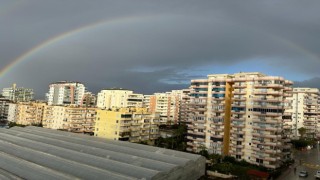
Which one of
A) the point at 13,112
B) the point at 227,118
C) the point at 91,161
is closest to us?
the point at 91,161

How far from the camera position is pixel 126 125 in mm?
44750

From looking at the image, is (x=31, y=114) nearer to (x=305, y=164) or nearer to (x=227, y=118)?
(x=227, y=118)

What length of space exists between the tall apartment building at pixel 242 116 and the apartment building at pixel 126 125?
9747 millimetres

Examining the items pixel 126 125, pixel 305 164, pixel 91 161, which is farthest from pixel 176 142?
pixel 91 161

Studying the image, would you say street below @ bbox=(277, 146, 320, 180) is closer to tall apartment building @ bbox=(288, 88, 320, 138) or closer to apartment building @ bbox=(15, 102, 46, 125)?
tall apartment building @ bbox=(288, 88, 320, 138)

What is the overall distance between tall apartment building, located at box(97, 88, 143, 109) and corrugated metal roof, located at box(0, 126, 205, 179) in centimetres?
3854

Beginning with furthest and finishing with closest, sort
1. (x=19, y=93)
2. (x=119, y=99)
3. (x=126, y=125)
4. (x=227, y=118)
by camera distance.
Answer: (x=19, y=93) → (x=119, y=99) → (x=126, y=125) → (x=227, y=118)

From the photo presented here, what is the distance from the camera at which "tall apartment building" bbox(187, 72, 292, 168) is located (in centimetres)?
3334

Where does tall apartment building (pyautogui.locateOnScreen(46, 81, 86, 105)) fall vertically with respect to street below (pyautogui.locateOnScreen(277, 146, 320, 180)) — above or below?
above

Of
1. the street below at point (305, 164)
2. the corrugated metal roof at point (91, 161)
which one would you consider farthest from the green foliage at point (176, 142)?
the street below at point (305, 164)

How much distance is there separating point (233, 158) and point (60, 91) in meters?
76.6

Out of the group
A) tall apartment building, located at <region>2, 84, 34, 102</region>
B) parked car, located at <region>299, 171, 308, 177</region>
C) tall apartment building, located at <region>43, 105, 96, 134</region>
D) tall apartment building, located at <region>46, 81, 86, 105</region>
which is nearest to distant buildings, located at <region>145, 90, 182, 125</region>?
tall apartment building, located at <region>43, 105, 96, 134</region>

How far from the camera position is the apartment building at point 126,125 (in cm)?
4409

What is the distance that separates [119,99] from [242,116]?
154 ft
